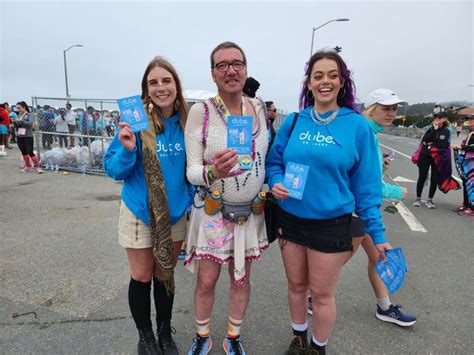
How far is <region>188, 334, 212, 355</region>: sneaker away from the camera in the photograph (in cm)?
219

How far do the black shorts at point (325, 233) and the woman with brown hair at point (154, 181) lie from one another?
74 centimetres

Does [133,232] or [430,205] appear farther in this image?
[430,205]

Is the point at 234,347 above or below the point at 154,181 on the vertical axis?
below

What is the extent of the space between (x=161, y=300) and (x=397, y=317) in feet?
6.28

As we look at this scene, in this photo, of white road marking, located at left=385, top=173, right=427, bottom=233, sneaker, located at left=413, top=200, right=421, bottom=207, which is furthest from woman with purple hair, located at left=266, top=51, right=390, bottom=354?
sneaker, located at left=413, top=200, right=421, bottom=207

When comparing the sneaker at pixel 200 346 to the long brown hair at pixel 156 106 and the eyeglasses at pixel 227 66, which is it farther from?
the eyeglasses at pixel 227 66

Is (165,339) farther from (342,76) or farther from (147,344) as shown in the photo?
(342,76)

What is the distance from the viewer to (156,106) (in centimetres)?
196

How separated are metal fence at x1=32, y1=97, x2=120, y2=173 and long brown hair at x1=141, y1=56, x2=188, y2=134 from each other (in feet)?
21.6

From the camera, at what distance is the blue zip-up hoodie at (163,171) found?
1909 millimetres

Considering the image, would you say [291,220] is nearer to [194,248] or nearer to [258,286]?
[194,248]

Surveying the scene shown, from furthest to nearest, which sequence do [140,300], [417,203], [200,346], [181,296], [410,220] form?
[417,203], [410,220], [181,296], [200,346], [140,300]

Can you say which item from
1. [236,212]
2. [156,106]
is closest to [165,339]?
[236,212]

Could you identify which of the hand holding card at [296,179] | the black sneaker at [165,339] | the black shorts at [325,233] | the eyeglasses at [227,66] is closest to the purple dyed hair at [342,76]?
the eyeglasses at [227,66]
